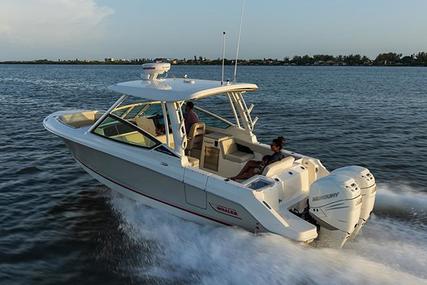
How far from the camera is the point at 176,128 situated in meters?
6.80

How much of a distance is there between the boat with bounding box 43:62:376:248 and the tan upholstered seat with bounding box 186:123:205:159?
0.02 meters

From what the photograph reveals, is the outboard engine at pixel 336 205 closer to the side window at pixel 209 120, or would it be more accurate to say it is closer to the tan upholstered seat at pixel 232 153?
the tan upholstered seat at pixel 232 153

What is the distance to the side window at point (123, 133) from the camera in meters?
7.15

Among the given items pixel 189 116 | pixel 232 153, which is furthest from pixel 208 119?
pixel 232 153

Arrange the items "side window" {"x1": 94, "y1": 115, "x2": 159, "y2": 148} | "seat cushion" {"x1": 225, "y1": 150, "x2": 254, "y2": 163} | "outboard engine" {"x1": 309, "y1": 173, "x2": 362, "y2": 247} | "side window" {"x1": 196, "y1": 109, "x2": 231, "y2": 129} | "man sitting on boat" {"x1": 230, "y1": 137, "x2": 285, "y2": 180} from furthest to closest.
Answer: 1. "side window" {"x1": 196, "y1": 109, "x2": 231, "y2": 129}
2. "seat cushion" {"x1": 225, "y1": 150, "x2": 254, "y2": 163}
3. "side window" {"x1": 94, "y1": 115, "x2": 159, "y2": 148}
4. "man sitting on boat" {"x1": 230, "y1": 137, "x2": 285, "y2": 180}
5. "outboard engine" {"x1": 309, "y1": 173, "x2": 362, "y2": 247}

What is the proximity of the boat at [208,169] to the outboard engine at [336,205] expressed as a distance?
0.04 feet

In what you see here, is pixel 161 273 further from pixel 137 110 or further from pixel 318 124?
pixel 318 124

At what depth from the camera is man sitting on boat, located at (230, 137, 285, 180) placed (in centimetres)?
700

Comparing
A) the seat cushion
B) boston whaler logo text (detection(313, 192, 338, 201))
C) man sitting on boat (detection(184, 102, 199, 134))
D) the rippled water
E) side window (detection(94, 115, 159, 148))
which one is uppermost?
man sitting on boat (detection(184, 102, 199, 134))

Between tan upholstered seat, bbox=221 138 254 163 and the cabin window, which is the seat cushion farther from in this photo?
the cabin window

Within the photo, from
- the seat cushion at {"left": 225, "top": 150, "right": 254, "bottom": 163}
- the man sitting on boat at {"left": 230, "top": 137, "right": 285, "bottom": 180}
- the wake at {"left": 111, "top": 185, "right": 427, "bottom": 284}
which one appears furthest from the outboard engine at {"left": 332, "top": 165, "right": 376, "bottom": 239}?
the seat cushion at {"left": 225, "top": 150, "right": 254, "bottom": 163}

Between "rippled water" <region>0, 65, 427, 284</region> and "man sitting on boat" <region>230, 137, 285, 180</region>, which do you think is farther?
"man sitting on boat" <region>230, 137, 285, 180</region>

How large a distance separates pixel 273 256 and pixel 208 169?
264 cm

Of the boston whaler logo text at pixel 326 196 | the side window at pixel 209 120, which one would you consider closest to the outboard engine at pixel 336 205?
the boston whaler logo text at pixel 326 196
